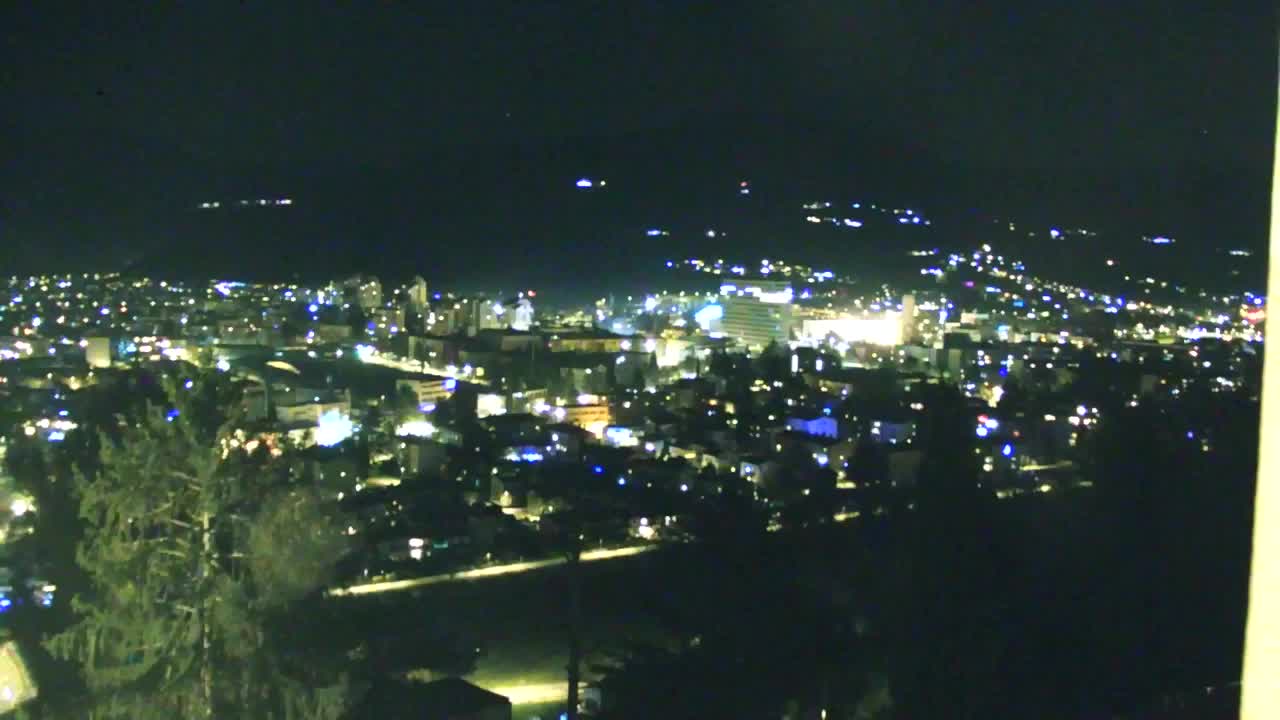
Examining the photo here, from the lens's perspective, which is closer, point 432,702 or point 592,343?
point 432,702

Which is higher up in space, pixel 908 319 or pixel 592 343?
pixel 908 319

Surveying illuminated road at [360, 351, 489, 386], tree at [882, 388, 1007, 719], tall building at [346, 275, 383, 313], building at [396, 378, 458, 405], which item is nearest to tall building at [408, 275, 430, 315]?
tall building at [346, 275, 383, 313]

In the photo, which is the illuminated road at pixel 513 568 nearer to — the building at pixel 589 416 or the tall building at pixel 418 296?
the building at pixel 589 416

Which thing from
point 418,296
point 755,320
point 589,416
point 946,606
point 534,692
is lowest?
point 534,692

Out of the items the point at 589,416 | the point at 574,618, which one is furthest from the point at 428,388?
the point at 574,618

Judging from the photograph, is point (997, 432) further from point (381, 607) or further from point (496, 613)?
point (381, 607)

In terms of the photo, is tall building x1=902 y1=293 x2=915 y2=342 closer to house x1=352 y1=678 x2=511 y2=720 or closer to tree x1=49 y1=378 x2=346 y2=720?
house x1=352 y1=678 x2=511 y2=720

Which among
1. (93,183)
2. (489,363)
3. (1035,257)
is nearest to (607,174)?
(1035,257)

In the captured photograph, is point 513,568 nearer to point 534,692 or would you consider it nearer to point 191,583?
point 534,692
